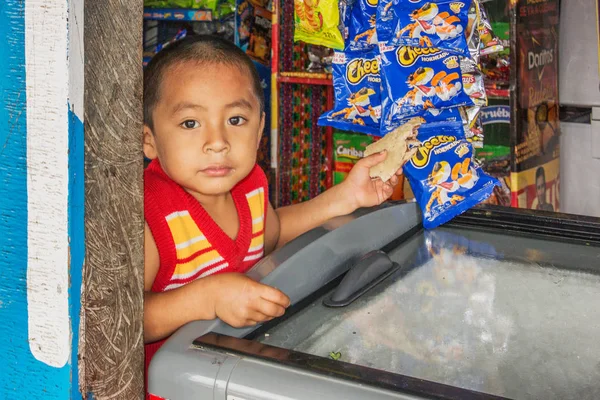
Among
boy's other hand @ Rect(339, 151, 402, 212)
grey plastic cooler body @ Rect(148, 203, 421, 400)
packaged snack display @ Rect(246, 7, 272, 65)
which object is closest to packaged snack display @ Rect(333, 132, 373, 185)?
packaged snack display @ Rect(246, 7, 272, 65)

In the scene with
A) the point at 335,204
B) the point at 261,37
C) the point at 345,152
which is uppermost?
the point at 261,37

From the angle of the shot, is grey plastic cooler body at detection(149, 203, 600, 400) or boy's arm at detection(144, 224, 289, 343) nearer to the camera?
grey plastic cooler body at detection(149, 203, 600, 400)

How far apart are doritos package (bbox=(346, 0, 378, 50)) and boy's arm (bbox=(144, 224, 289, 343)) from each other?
2.28 feet

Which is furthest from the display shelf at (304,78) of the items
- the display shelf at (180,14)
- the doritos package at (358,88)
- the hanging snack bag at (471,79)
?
the hanging snack bag at (471,79)

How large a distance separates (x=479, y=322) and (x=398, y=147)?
55 cm

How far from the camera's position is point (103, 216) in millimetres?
878

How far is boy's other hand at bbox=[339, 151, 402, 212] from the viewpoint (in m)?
1.71

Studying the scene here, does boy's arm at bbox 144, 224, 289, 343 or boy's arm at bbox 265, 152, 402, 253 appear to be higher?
boy's arm at bbox 265, 152, 402, 253

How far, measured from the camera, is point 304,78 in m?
3.13

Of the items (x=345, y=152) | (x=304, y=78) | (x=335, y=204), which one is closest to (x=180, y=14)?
(x=304, y=78)

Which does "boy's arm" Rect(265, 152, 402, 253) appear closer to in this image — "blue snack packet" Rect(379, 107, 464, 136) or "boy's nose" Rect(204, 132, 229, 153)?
"blue snack packet" Rect(379, 107, 464, 136)

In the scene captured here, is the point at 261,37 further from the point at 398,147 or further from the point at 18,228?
the point at 18,228

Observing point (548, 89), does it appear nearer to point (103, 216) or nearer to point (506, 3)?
point (506, 3)

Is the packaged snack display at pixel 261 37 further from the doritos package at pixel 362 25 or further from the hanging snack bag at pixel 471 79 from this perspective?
Result: the hanging snack bag at pixel 471 79
